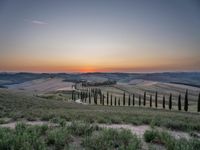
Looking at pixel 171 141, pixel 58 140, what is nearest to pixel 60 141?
pixel 58 140

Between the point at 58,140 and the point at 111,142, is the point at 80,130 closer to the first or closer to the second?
the point at 58,140

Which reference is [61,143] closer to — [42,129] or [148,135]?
[42,129]

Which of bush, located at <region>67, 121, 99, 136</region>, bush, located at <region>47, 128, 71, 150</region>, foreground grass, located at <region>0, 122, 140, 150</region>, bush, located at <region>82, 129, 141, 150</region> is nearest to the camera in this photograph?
foreground grass, located at <region>0, 122, 140, 150</region>

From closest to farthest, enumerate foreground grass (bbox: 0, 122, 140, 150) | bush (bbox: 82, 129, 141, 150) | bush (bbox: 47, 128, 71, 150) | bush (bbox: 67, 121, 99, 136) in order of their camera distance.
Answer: foreground grass (bbox: 0, 122, 140, 150)
bush (bbox: 82, 129, 141, 150)
bush (bbox: 47, 128, 71, 150)
bush (bbox: 67, 121, 99, 136)

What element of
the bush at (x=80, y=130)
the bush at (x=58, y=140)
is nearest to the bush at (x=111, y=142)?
the bush at (x=58, y=140)

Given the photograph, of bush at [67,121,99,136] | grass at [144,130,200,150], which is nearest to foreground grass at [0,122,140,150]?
bush at [67,121,99,136]

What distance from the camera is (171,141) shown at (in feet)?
20.7

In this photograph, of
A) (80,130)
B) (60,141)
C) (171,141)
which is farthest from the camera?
(80,130)

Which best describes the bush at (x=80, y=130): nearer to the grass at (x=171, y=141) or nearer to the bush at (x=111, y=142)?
the bush at (x=111, y=142)

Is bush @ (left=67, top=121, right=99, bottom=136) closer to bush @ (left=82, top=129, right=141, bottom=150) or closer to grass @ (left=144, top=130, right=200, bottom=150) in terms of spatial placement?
bush @ (left=82, top=129, right=141, bottom=150)

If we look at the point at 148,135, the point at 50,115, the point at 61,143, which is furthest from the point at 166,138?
the point at 50,115

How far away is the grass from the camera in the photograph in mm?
5714

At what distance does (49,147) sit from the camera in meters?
5.81

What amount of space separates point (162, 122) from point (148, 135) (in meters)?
4.45
